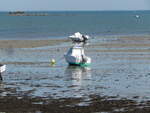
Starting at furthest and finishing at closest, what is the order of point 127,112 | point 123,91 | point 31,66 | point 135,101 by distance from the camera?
point 31,66
point 123,91
point 135,101
point 127,112

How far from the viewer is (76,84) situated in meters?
36.4

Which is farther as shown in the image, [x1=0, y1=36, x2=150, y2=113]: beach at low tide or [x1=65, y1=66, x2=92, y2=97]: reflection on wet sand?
[x1=65, y1=66, x2=92, y2=97]: reflection on wet sand

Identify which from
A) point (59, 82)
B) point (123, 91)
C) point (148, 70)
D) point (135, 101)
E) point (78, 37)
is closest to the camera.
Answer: point (135, 101)

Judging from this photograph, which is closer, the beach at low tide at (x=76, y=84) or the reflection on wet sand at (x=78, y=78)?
the beach at low tide at (x=76, y=84)

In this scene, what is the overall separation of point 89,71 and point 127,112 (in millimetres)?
20542

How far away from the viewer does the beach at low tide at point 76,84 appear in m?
26.8

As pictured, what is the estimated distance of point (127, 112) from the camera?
24.9 meters

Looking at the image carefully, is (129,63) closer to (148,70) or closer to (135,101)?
(148,70)

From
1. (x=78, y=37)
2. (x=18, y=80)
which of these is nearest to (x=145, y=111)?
(x=18, y=80)

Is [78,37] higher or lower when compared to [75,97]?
higher

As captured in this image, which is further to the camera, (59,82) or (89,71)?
(89,71)

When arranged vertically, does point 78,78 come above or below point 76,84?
above

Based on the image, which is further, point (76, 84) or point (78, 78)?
point (78, 78)

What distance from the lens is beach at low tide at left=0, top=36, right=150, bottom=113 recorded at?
87.8ft
